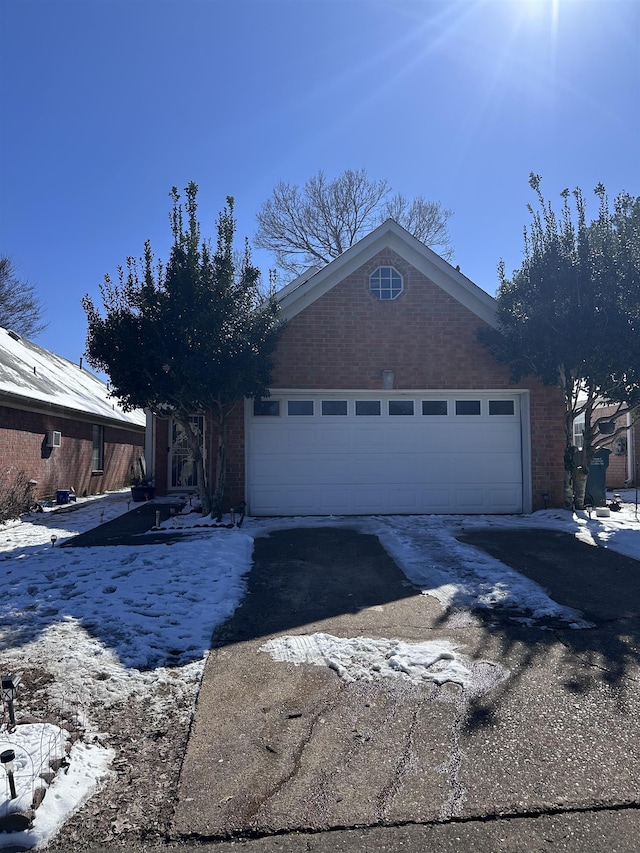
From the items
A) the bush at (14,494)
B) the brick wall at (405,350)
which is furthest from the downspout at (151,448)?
the brick wall at (405,350)

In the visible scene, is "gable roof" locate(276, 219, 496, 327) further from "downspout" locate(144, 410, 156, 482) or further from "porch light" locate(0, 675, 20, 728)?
"porch light" locate(0, 675, 20, 728)

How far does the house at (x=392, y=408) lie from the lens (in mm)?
11531

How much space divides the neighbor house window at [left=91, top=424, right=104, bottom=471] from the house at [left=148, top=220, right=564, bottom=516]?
28.9 feet

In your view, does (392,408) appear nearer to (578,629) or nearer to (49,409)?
(578,629)

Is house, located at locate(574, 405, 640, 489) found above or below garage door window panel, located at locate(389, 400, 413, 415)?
below

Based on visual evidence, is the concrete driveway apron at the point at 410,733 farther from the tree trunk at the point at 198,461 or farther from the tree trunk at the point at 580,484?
the tree trunk at the point at 580,484

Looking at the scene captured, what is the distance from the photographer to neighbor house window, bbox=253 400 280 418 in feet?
37.9

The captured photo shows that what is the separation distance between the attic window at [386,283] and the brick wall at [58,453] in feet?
28.9

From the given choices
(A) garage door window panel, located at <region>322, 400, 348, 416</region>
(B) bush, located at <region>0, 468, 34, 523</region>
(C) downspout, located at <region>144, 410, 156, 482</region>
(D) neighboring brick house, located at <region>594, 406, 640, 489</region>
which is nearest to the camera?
(B) bush, located at <region>0, 468, 34, 523</region>

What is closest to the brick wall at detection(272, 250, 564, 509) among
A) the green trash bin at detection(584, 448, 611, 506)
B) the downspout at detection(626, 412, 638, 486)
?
the green trash bin at detection(584, 448, 611, 506)

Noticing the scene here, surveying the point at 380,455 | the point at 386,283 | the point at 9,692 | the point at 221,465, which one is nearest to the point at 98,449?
the point at 221,465

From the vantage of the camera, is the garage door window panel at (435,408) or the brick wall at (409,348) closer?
the brick wall at (409,348)

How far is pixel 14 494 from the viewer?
12.2 metres

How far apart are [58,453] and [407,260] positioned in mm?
10776
